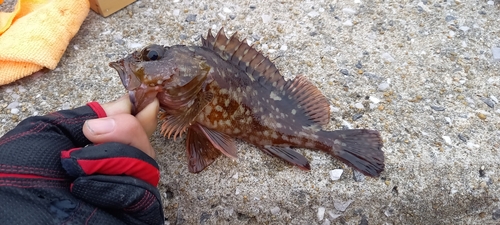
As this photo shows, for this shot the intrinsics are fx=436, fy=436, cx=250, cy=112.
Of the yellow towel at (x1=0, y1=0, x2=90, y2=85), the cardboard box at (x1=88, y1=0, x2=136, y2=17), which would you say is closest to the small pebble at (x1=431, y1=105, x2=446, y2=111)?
the cardboard box at (x1=88, y1=0, x2=136, y2=17)

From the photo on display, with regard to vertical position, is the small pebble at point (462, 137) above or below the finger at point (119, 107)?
below

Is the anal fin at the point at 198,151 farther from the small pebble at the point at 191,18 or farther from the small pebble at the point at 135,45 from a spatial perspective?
the small pebble at the point at 191,18

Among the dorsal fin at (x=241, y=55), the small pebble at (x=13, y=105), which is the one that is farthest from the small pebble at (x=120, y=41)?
the dorsal fin at (x=241, y=55)

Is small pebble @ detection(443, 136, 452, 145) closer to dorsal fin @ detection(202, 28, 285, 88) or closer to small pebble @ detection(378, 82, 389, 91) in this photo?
small pebble @ detection(378, 82, 389, 91)

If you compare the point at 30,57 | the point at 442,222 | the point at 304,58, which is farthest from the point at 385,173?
the point at 30,57

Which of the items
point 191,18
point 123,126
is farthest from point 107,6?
point 123,126
